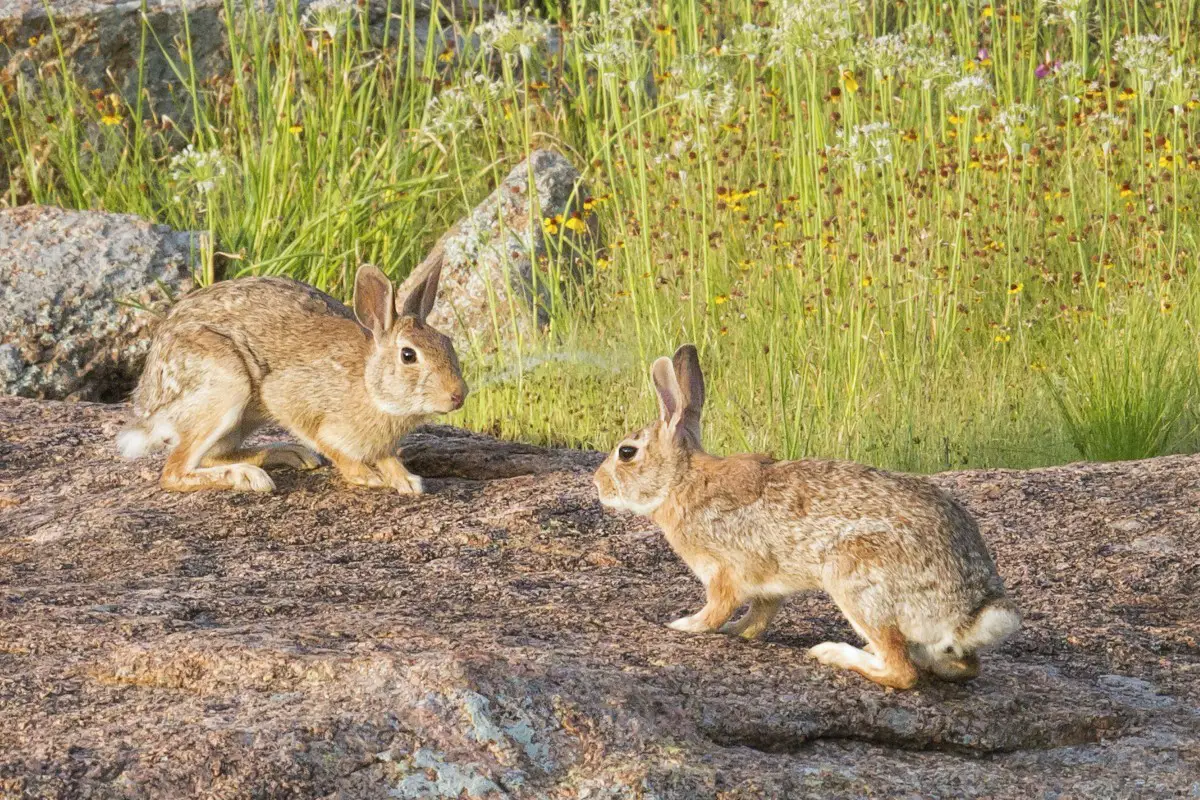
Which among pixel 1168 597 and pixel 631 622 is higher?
pixel 631 622

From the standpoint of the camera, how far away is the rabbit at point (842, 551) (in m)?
3.52

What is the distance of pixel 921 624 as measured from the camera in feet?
11.6

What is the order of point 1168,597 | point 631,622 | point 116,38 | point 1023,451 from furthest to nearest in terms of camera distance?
point 116,38 → point 1023,451 → point 1168,597 → point 631,622

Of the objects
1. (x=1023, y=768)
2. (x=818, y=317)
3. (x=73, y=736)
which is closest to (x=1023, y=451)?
(x=818, y=317)

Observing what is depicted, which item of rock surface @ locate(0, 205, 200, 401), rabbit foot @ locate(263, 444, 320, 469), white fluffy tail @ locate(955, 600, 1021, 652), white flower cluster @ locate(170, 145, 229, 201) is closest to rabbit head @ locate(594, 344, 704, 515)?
white fluffy tail @ locate(955, 600, 1021, 652)

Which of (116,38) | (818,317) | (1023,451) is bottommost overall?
(1023,451)

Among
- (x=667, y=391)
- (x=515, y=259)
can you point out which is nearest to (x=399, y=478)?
(x=667, y=391)

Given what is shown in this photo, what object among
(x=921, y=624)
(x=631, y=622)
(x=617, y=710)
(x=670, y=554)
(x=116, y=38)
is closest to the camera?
(x=617, y=710)

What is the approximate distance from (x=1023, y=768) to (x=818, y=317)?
430 cm

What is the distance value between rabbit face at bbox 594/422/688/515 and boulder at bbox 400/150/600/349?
13.9ft

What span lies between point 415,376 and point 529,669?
249cm

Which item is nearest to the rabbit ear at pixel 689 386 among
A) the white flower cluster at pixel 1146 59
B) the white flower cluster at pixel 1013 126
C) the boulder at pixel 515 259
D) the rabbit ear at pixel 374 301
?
the rabbit ear at pixel 374 301

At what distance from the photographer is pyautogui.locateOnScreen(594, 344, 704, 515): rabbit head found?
164 inches

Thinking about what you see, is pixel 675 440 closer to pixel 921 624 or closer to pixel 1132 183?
pixel 921 624
